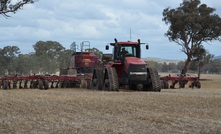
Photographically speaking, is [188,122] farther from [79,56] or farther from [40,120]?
[79,56]

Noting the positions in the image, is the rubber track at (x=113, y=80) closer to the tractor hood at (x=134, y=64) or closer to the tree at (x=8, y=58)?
the tractor hood at (x=134, y=64)

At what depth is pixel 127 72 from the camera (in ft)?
62.8

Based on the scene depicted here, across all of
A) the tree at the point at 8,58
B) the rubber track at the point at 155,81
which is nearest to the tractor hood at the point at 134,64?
the rubber track at the point at 155,81

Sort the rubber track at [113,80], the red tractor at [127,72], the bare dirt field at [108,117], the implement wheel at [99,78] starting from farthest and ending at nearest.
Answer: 1. the implement wheel at [99,78]
2. the red tractor at [127,72]
3. the rubber track at [113,80]
4. the bare dirt field at [108,117]

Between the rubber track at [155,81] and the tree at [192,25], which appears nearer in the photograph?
the rubber track at [155,81]

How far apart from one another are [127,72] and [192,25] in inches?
1206

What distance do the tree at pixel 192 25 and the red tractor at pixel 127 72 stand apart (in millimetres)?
28241

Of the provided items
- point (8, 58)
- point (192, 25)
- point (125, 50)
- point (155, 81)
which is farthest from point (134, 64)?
point (8, 58)

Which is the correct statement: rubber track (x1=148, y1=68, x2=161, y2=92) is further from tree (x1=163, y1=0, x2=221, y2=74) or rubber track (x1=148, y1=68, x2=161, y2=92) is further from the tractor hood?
tree (x1=163, y1=0, x2=221, y2=74)

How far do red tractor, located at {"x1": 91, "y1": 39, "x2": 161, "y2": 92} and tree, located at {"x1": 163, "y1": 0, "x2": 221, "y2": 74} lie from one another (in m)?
28.2

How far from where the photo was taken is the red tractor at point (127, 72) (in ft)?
62.3

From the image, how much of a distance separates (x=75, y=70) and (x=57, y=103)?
61.7 ft

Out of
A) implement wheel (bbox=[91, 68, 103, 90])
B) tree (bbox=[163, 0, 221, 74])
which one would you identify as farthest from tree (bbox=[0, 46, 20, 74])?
implement wheel (bbox=[91, 68, 103, 90])

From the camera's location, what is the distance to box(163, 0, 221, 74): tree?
4784 centimetres
